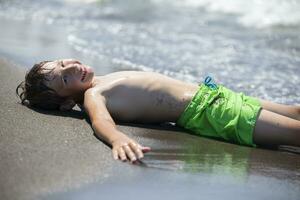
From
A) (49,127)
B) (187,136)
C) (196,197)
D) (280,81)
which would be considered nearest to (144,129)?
(187,136)

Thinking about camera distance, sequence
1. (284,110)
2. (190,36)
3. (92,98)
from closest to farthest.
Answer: (92,98) → (284,110) → (190,36)

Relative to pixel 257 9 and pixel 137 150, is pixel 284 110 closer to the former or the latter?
pixel 137 150

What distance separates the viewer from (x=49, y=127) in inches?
139

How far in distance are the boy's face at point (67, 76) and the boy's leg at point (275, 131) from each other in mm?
1200

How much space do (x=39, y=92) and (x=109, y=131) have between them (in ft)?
2.88

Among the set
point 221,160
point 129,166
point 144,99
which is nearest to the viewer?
point 129,166

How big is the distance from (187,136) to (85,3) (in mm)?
10014

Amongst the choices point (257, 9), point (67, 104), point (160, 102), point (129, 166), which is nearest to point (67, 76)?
point (67, 104)

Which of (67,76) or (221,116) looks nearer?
(221,116)

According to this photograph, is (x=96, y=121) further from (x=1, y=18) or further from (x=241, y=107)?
(x=1, y=18)

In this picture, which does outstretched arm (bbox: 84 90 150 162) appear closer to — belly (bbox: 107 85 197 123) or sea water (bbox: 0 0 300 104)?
belly (bbox: 107 85 197 123)

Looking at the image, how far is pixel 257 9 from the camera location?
12742 mm

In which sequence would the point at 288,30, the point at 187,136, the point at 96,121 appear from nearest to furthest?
the point at 96,121, the point at 187,136, the point at 288,30

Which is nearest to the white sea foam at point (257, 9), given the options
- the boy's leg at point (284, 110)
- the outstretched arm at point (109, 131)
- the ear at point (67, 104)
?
the boy's leg at point (284, 110)
